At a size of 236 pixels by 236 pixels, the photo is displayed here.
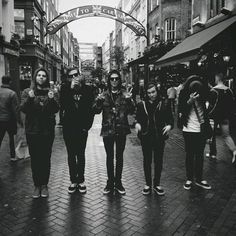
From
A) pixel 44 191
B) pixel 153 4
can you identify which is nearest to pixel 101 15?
pixel 153 4

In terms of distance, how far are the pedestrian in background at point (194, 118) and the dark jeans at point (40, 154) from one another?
7.30 ft

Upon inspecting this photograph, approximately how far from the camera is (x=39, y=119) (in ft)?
15.2

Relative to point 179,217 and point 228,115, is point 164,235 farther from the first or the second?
point 228,115

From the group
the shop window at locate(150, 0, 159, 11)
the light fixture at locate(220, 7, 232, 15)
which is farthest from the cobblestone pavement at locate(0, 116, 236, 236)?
the shop window at locate(150, 0, 159, 11)

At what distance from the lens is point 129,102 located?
4.93m

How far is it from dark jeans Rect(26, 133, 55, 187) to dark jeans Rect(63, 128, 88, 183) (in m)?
0.27

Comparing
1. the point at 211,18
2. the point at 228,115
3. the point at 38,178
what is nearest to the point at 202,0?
the point at 211,18

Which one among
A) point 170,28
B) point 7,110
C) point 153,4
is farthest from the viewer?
point 153,4

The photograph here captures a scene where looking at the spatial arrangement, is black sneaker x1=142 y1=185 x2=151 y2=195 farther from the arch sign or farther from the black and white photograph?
the arch sign

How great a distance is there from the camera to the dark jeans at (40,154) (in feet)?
15.4

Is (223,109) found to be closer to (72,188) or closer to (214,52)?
(72,188)

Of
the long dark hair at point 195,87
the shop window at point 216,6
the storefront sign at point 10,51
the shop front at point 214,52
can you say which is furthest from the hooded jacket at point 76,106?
the storefront sign at point 10,51

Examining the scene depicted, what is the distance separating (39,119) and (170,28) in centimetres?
2189

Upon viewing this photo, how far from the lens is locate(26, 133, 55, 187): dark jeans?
4680 mm
